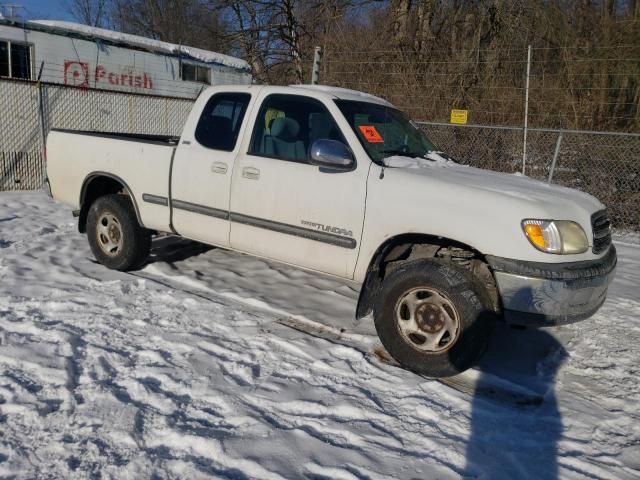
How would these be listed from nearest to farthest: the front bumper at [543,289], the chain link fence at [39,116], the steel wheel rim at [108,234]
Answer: the front bumper at [543,289], the steel wheel rim at [108,234], the chain link fence at [39,116]

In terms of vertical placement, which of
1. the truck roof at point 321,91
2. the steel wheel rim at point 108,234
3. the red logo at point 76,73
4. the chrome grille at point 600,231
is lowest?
the steel wheel rim at point 108,234

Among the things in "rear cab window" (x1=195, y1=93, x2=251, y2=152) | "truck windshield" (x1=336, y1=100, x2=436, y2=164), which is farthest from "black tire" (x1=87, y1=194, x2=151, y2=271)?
"truck windshield" (x1=336, y1=100, x2=436, y2=164)

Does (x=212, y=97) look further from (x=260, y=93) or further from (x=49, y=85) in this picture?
(x=49, y=85)

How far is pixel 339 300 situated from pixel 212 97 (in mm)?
2217

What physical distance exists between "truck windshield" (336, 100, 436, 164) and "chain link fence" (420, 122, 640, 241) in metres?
4.37

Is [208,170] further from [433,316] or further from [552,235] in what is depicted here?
[552,235]

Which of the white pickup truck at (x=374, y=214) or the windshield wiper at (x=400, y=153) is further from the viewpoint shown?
the windshield wiper at (x=400, y=153)

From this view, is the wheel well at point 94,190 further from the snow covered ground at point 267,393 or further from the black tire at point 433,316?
the black tire at point 433,316

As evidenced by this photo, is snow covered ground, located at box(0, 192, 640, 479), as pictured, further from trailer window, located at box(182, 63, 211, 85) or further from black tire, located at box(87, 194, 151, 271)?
trailer window, located at box(182, 63, 211, 85)

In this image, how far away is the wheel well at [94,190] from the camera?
19.2 ft

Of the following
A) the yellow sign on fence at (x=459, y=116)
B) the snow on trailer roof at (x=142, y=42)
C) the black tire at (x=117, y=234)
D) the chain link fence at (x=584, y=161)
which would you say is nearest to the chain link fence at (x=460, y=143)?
the chain link fence at (x=584, y=161)

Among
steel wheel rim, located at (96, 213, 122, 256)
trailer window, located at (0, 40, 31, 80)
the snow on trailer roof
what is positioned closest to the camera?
steel wheel rim, located at (96, 213, 122, 256)

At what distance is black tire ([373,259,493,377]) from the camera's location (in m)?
3.68

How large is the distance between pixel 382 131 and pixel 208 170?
1538 millimetres
